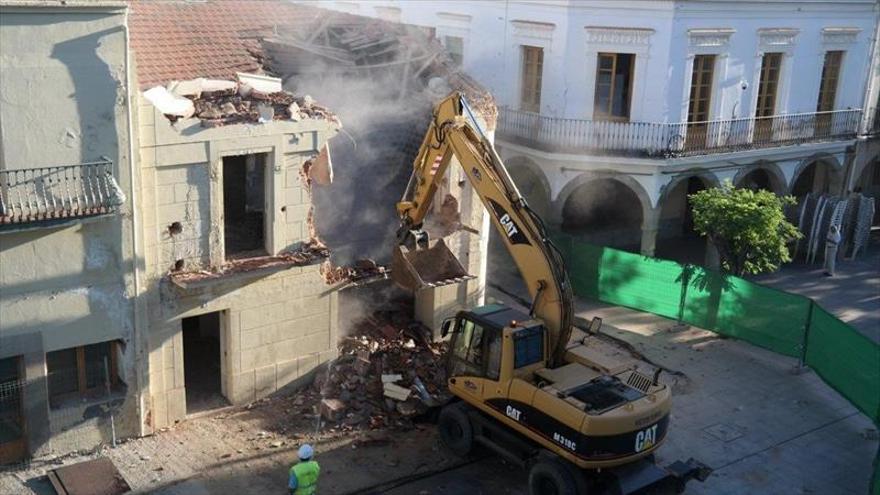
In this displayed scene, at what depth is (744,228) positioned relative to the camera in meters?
21.7

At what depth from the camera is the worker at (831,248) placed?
26.3 metres

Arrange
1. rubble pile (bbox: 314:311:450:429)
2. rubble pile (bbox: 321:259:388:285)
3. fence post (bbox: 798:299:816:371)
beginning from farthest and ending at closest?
fence post (bbox: 798:299:816:371)
rubble pile (bbox: 321:259:388:285)
rubble pile (bbox: 314:311:450:429)

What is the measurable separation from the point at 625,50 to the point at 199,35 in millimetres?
10360

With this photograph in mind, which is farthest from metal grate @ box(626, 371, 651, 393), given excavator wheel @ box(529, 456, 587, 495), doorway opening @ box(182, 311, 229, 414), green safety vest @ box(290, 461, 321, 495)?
doorway opening @ box(182, 311, 229, 414)

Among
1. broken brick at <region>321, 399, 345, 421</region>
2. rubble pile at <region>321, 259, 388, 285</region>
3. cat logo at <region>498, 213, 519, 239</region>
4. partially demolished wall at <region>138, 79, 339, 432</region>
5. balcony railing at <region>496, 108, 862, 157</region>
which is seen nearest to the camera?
cat logo at <region>498, 213, 519, 239</region>

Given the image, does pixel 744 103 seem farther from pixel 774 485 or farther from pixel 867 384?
pixel 774 485

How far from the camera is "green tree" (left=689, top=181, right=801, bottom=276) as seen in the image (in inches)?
856

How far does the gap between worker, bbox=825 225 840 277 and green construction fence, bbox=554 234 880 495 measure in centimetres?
671

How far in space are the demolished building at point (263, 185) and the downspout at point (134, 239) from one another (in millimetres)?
150

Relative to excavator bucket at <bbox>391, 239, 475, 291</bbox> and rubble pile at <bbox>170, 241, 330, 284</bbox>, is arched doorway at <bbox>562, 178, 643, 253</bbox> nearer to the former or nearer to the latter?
excavator bucket at <bbox>391, 239, 475, 291</bbox>

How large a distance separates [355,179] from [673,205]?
1345cm

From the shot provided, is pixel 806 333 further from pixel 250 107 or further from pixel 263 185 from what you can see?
pixel 250 107

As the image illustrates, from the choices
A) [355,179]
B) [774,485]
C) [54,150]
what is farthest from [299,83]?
[774,485]

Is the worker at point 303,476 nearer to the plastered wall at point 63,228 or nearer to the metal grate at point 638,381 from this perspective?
the plastered wall at point 63,228
